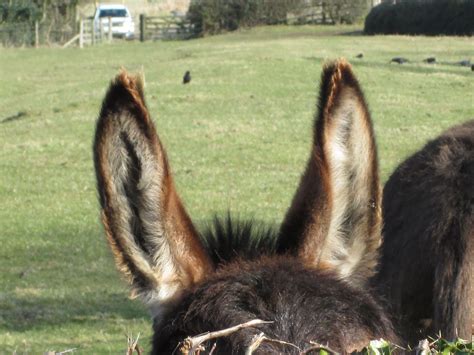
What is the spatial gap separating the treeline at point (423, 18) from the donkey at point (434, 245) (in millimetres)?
40727

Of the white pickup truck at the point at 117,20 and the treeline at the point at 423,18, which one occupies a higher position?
the treeline at the point at 423,18

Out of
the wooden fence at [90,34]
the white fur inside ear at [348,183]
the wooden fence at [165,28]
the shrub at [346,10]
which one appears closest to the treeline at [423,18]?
the shrub at [346,10]

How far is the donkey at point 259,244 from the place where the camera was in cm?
220

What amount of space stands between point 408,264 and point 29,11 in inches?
2262

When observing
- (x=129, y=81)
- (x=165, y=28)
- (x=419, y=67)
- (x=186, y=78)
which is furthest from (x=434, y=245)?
(x=165, y=28)

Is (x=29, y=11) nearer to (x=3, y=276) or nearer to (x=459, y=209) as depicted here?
(x=3, y=276)

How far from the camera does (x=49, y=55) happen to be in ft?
157

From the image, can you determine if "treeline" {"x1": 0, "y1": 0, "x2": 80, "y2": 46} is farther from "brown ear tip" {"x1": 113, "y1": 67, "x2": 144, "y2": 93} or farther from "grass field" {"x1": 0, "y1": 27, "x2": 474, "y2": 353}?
"brown ear tip" {"x1": 113, "y1": 67, "x2": 144, "y2": 93}

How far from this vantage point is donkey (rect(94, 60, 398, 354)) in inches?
86.7

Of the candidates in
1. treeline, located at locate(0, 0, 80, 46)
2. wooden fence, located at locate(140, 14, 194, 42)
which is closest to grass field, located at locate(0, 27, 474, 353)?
treeline, located at locate(0, 0, 80, 46)

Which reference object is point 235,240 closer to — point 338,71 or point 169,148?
point 338,71

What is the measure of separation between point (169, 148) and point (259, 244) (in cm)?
1587

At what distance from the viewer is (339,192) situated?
8.14 ft

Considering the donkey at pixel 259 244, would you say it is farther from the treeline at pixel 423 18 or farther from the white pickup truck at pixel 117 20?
the white pickup truck at pixel 117 20
